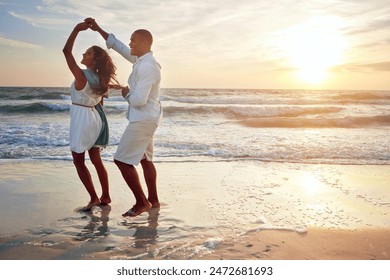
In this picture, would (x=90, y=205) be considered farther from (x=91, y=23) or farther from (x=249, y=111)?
(x=249, y=111)

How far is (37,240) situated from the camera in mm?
3170

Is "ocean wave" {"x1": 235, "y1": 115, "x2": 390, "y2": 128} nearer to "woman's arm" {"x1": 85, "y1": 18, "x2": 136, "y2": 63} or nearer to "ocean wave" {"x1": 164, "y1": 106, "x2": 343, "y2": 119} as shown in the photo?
"ocean wave" {"x1": 164, "y1": 106, "x2": 343, "y2": 119}

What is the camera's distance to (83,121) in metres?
3.80

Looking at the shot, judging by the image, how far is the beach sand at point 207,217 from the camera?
3031mm

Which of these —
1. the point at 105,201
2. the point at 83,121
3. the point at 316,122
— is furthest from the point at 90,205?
the point at 316,122

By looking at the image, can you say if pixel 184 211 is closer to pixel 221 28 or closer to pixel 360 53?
pixel 221 28

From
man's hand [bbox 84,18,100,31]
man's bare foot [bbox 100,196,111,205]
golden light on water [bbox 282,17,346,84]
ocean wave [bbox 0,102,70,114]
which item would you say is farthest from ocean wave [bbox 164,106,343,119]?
man's hand [bbox 84,18,100,31]

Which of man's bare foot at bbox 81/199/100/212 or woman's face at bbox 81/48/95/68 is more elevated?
woman's face at bbox 81/48/95/68

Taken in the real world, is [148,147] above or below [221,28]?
below

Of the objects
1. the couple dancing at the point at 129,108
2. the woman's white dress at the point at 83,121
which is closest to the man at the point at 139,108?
the couple dancing at the point at 129,108

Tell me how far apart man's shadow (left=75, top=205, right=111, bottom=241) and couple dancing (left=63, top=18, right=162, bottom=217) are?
0.14 meters

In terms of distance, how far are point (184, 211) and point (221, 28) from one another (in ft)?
11.9

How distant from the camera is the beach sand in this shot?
9.95 ft
